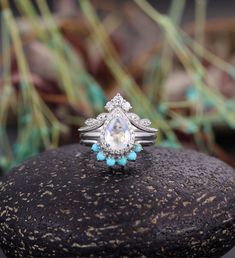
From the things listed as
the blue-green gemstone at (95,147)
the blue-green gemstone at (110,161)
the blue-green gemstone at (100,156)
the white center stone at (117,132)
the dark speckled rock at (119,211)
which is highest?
the white center stone at (117,132)

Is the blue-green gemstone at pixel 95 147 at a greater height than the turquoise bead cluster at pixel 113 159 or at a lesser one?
greater

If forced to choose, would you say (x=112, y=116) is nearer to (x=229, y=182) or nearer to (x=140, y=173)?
(x=140, y=173)

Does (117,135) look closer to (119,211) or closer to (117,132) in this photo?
(117,132)

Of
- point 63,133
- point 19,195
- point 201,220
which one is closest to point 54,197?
point 19,195

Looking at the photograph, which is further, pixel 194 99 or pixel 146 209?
pixel 194 99

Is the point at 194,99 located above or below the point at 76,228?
above

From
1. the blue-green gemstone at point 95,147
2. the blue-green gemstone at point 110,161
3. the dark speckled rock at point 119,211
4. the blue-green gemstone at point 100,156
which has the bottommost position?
the dark speckled rock at point 119,211

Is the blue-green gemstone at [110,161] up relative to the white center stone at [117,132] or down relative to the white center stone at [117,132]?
down
